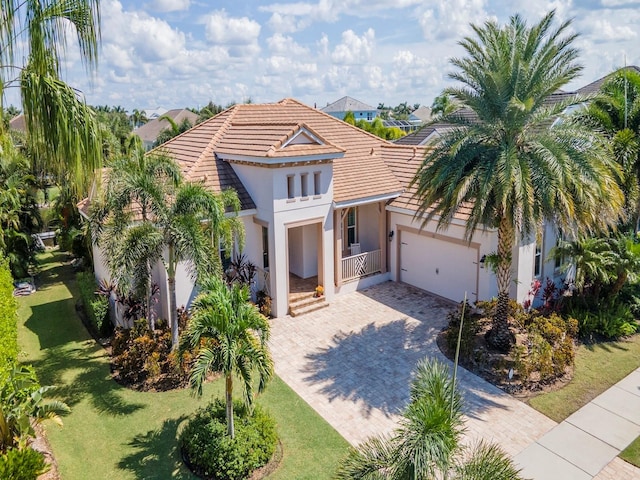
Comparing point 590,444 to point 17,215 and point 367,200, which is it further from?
point 17,215

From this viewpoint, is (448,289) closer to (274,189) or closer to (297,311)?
(297,311)

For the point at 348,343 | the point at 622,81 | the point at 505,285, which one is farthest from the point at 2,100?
the point at 622,81

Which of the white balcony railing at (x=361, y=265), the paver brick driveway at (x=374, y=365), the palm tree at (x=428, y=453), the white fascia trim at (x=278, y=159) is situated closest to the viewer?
the palm tree at (x=428, y=453)

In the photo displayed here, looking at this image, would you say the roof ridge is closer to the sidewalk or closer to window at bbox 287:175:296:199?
window at bbox 287:175:296:199

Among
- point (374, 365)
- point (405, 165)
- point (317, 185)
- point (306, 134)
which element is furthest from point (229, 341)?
point (405, 165)

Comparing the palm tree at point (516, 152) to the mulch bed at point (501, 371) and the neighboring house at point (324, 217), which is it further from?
the neighboring house at point (324, 217)

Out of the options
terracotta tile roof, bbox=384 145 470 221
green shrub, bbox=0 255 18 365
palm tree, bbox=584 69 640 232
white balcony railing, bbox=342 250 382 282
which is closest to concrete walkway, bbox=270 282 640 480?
white balcony railing, bbox=342 250 382 282

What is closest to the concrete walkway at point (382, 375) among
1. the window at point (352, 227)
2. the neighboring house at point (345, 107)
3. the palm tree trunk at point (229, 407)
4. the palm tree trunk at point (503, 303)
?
the palm tree trunk at point (503, 303)
